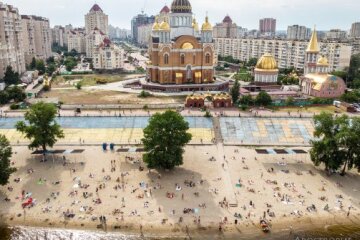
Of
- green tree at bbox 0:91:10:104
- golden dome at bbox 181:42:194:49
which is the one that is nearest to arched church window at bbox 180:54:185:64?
golden dome at bbox 181:42:194:49

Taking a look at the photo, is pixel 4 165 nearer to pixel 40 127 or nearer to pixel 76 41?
pixel 40 127

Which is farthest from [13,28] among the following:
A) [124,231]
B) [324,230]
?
[324,230]

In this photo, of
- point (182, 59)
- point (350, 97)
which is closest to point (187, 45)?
point (182, 59)

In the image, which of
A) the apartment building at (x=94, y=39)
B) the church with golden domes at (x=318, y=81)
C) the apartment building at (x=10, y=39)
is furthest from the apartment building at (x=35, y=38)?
the church with golden domes at (x=318, y=81)

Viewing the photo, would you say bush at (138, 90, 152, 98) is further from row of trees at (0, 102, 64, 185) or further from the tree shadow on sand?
the tree shadow on sand

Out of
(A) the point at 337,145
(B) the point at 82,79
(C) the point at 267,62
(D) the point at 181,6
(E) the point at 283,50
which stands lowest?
(A) the point at 337,145

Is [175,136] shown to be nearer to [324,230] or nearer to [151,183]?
[151,183]

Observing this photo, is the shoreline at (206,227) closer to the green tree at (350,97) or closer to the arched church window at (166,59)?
the green tree at (350,97)
